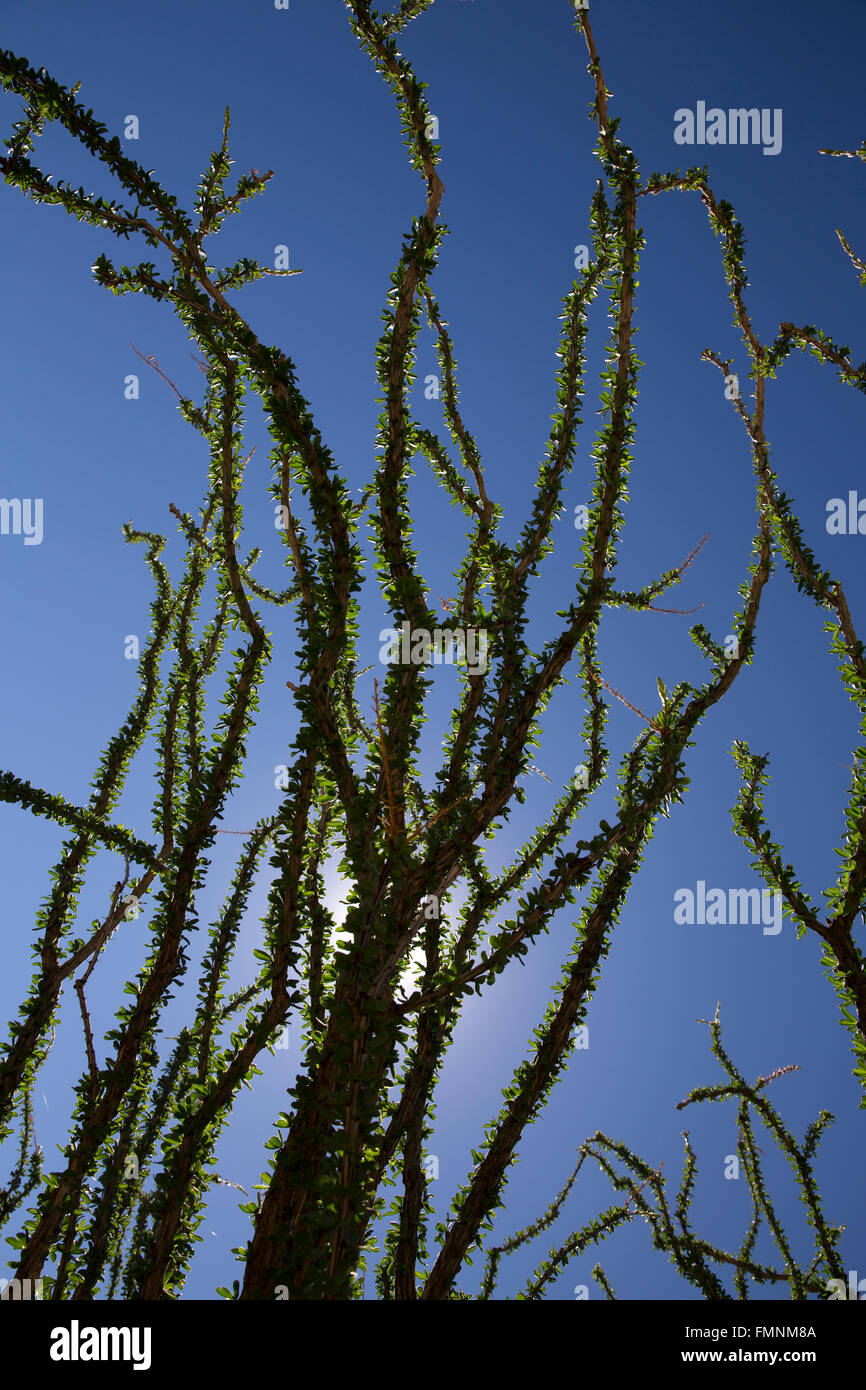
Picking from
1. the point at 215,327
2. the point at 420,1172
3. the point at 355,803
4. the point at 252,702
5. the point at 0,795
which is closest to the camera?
the point at 355,803

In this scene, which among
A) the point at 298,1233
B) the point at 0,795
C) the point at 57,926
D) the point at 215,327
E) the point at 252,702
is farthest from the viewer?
the point at 57,926

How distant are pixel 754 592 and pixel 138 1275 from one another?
3.55m

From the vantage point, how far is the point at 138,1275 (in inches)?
90.7

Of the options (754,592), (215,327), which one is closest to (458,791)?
(754,592)

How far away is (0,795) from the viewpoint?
150 inches

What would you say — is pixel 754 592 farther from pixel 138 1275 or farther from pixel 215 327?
pixel 138 1275

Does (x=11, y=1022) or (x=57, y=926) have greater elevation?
(x=57, y=926)

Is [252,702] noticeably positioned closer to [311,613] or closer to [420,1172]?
[311,613]

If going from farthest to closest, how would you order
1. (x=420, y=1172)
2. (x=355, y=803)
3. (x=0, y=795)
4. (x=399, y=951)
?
1. (x=0, y=795)
2. (x=420, y=1172)
3. (x=355, y=803)
4. (x=399, y=951)

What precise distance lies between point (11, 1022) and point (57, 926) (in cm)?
58

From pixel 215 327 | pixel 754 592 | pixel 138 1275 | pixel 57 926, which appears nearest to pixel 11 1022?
pixel 57 926
